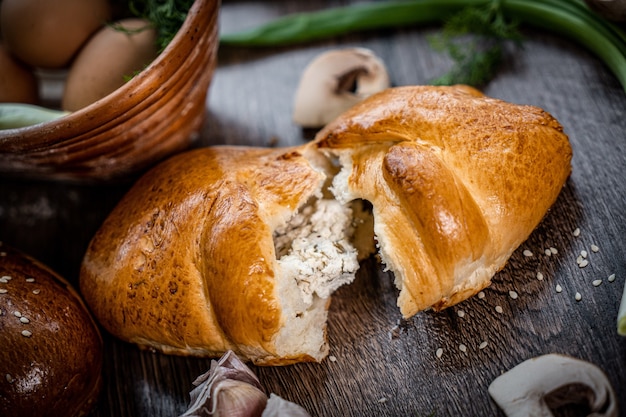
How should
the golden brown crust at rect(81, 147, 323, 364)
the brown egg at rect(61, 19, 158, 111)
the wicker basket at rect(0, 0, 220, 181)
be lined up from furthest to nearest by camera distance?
the brown egg at rect(61, 19, 158, 111) < the wicker basket at rect(0, 0, 220, 181) < the golden brown crust at rect(81, 147, 323, 364)

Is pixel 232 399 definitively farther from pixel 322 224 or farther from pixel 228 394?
pixel 322 224

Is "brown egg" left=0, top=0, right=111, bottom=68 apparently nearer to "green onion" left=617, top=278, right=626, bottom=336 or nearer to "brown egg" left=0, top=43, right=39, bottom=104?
"brown egg" left=0, top=43, right=39, bottom=104

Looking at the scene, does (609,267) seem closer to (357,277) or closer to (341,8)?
(357,277)

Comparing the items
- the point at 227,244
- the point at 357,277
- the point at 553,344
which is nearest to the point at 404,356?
the point at 357,277

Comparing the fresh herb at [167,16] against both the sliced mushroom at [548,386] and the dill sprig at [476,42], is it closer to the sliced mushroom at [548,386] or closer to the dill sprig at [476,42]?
the dill sprig at [476,42]

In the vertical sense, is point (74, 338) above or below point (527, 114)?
below

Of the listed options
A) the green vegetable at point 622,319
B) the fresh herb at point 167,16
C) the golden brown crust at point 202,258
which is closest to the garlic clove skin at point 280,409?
the golden brown crust at point 202,258

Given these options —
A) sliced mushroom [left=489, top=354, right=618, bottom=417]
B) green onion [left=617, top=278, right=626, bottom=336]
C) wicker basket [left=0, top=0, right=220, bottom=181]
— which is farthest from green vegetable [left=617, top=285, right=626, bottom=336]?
wicker basket [left=0, top=0, right=220, bottom=181]
